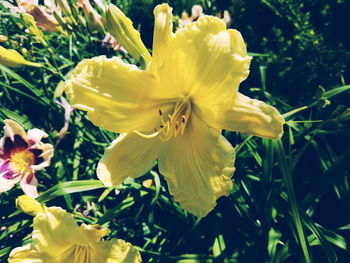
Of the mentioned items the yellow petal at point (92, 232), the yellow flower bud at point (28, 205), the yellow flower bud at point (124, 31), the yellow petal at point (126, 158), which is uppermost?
the yellow flower bud at point (124, 31)

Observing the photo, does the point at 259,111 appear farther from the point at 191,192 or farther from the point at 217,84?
the point at 191,192

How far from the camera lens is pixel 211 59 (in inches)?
34.9

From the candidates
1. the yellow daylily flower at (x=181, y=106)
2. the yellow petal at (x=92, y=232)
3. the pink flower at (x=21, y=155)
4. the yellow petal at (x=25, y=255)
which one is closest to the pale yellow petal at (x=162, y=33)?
the yellow daylily flower at (x=181, y=106)

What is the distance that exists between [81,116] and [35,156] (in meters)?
0.38

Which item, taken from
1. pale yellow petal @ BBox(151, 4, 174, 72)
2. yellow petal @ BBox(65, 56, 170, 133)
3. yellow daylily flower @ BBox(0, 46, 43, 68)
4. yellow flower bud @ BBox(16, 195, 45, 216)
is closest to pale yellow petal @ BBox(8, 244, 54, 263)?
yellow flower bud @ BBox(16, 195, 45, 216)

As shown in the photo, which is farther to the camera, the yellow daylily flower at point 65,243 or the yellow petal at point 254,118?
the yellow daylily flower at point 65,243

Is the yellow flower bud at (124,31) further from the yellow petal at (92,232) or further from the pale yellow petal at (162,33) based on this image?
the yellow petal at (92,232)

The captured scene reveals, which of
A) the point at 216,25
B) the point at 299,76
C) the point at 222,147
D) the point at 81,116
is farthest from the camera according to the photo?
the point at 299,76

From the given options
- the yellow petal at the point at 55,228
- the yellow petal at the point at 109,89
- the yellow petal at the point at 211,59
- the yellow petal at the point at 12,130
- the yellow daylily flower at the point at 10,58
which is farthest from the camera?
the yellow petal at the point at 12,130

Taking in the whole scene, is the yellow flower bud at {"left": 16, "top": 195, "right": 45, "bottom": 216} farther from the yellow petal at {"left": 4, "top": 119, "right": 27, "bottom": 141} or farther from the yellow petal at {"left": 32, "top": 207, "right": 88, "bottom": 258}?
the yellow petal at {"left": 4, "top": 119, "right": 27, "bottom": 141}

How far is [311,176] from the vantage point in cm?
176

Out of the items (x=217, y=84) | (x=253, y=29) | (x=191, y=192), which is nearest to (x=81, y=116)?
(x=191, y=192)

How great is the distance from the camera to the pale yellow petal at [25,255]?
1148 mm

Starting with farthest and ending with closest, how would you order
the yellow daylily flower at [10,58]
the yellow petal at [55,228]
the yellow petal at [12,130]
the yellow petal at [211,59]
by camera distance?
the yellow petal at [12,130], the yellow daylily flower at [10,58], the yellow petal at [55,228], the yellow petal at [211,59]
